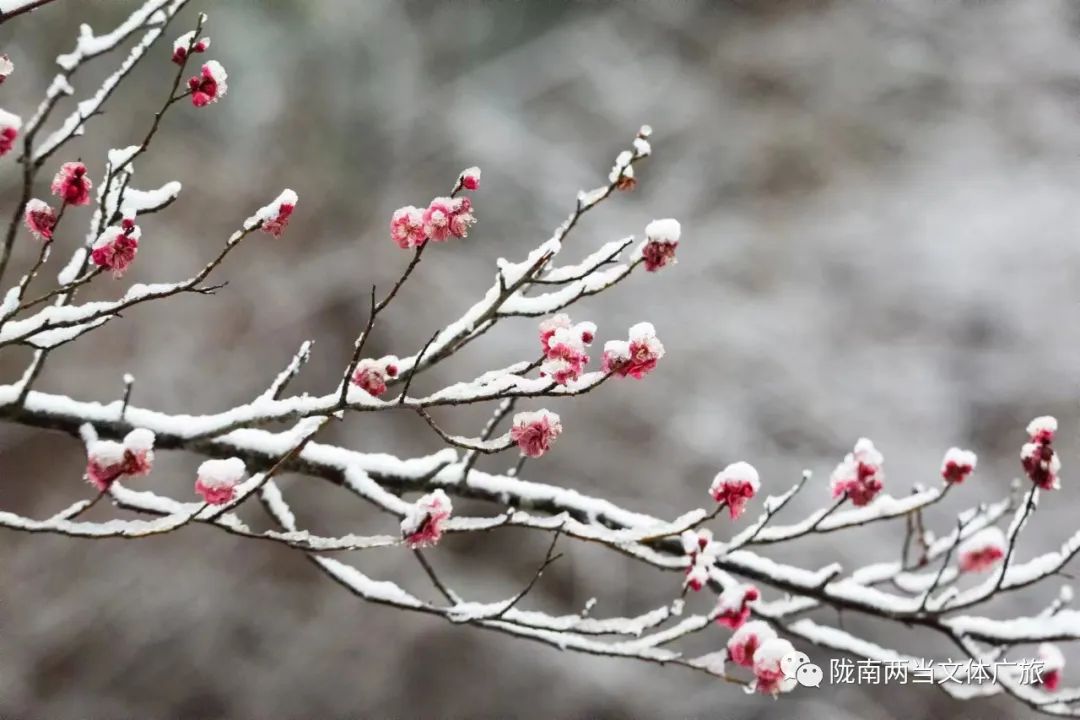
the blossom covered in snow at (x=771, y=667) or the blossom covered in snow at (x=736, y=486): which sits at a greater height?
the blossom covered in snow at (x=736, y=486)

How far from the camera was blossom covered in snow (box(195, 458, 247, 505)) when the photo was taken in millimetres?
1149

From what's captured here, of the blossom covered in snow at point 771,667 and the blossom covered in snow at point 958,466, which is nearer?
the blossom covered in snow at point 771,667

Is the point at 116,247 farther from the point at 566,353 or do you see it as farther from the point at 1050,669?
the point at 1050,669

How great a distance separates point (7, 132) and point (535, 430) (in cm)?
84

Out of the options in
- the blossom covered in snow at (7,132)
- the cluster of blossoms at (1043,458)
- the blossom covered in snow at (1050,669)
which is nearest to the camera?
the blossom covered in snow at (7,132)

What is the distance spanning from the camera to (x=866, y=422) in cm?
588

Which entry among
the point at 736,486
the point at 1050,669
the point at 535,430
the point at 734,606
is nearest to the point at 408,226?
the point at 535,430

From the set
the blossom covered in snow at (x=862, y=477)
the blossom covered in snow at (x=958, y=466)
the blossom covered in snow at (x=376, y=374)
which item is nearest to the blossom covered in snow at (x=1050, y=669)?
the blossom covered in snow at (x=958, y=466)

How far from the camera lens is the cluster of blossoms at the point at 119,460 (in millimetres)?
1118

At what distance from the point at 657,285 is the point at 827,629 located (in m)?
4.90

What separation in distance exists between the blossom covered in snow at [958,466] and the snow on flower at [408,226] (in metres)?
1.09

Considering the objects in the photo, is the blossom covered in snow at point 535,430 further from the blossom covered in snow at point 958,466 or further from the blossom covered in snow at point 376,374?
the blossom covered in snow at point 958,466

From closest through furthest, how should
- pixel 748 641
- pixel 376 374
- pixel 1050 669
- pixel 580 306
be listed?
pixel 376 374 → pixel 748 641 → pixel 1050 669 → pixel 580 306

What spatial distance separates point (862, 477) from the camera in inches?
57.9
